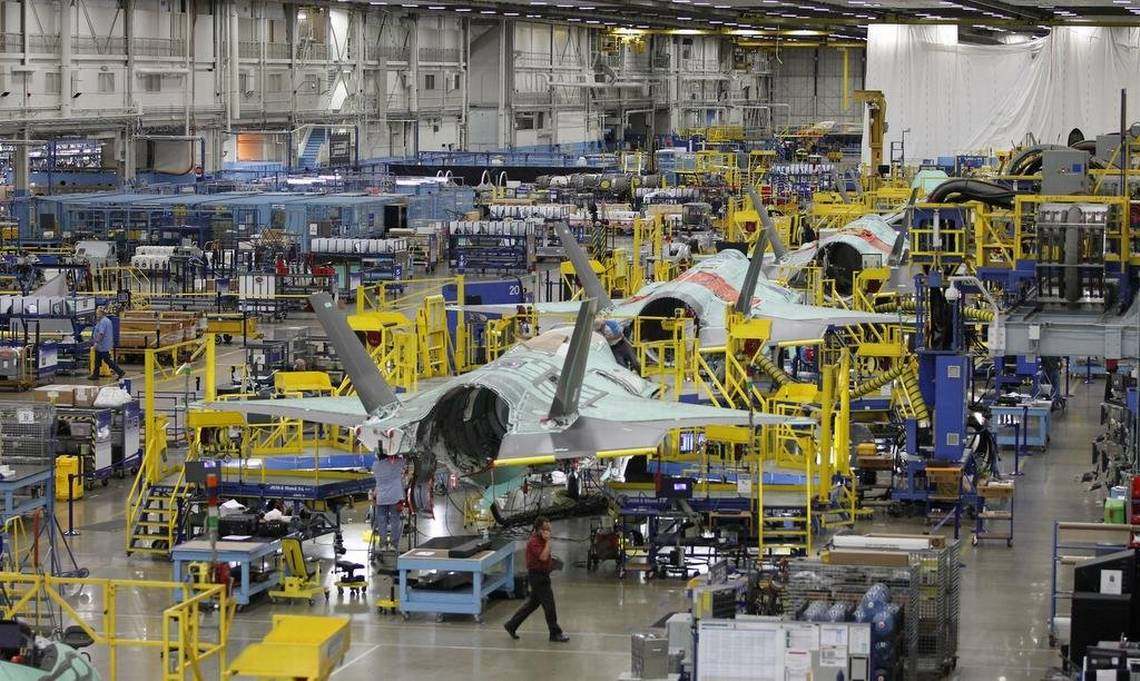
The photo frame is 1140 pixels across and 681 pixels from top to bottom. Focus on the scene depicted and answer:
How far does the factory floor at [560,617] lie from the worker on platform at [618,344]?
4579 mm

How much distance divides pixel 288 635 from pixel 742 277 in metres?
26.2

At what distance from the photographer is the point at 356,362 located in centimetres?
2394

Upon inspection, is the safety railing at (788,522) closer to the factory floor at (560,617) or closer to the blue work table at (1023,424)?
the factory floor at (560,617)

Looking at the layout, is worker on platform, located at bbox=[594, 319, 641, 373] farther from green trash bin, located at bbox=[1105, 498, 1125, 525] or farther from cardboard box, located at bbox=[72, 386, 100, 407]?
green trash bin, located at bbox=[1105, 498, 1125, 525]

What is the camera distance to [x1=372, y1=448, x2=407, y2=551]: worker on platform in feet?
76.8

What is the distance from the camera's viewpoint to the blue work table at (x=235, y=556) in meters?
21.6

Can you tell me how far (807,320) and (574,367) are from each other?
1370 cm

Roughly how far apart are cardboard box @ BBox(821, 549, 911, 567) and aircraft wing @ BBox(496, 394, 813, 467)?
14.8 ft

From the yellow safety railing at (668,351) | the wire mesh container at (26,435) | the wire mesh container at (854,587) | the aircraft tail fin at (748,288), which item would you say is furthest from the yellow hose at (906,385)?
the wire mesh container at (26,435)

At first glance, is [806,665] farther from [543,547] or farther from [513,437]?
[513,437]

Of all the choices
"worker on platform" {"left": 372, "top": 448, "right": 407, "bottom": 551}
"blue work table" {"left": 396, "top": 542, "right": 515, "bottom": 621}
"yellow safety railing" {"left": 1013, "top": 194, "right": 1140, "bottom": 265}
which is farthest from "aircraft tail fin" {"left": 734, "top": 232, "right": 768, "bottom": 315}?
"blue work table" {"left": 396, "top": 542, "right": 515, "bottom": 621}

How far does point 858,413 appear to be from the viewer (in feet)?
110

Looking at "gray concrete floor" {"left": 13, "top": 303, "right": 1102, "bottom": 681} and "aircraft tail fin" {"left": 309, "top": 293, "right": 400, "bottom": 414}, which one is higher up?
"aircraft tail fin" {"left": 309, "top": 293, "right": 400, "bottom": 414}

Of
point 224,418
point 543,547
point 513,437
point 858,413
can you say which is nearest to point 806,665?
point 543,547
